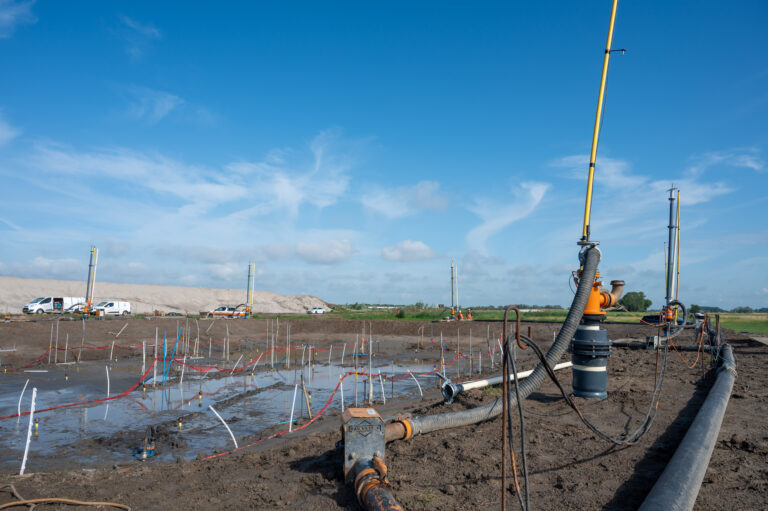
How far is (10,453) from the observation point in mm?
9109

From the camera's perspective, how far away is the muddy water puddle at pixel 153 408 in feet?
30.8

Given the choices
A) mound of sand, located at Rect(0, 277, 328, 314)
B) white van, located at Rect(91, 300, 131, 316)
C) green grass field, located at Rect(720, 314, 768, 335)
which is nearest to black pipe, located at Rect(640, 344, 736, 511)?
green grass field, located at Rect(720, 314, 768, 335)

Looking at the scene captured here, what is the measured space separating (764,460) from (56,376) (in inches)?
846

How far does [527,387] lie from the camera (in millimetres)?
7789

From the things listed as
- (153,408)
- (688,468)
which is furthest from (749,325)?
(153,408)

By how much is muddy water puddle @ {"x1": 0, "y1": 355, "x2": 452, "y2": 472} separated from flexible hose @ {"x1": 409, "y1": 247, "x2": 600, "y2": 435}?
434 cm

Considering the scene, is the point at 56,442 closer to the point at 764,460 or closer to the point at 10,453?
the point at 10,453

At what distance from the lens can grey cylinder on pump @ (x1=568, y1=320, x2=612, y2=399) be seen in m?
9.06

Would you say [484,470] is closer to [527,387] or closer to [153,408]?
[527,387]

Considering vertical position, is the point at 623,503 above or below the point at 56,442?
above

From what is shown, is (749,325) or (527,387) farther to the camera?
(749,325)

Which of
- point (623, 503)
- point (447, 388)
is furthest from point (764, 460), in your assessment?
point (447, 388)

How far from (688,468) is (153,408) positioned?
12889 mm

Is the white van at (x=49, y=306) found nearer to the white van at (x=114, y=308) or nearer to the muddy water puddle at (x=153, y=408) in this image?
the white van at (x=114, y=308)
